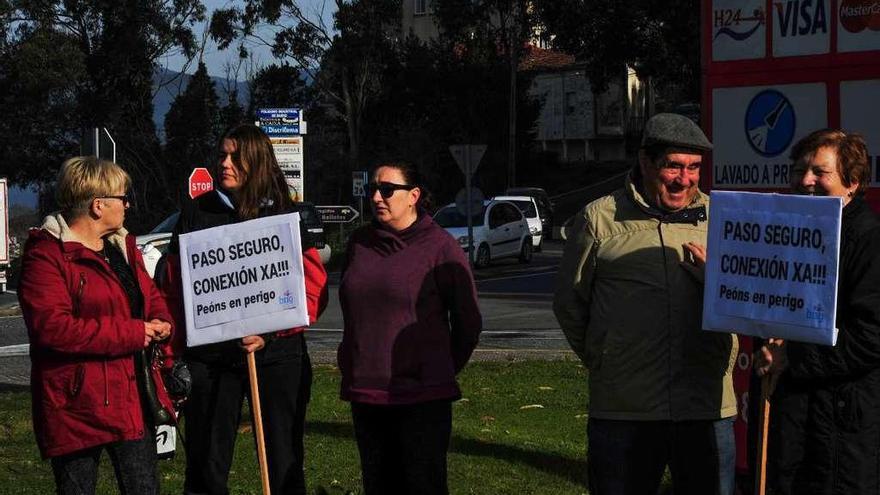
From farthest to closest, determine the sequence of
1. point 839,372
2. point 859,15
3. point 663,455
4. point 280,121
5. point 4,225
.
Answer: point 4,225 < point 280,121 < point 859,15 < point 663,455 < point 839,372

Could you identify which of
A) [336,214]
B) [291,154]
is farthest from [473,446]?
[336,214]

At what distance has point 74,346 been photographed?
5445 mm

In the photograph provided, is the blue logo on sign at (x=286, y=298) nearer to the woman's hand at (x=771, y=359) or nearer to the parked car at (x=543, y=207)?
the woman's hand at (x=771, y=359)

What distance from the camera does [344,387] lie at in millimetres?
6039

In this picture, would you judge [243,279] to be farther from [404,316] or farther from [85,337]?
[85,337]

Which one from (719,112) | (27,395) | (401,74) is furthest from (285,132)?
(401,74)

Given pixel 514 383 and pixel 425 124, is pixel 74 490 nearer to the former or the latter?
pixel 514 383

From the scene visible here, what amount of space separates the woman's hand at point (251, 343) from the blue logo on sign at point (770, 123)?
A: 9.28ft

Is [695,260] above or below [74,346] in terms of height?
above

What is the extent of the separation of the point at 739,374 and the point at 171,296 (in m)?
2.84

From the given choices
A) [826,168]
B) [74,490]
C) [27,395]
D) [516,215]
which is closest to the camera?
[826,168]

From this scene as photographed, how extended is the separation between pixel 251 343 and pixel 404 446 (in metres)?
0.72

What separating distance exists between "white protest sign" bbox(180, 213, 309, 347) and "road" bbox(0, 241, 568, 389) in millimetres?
8868

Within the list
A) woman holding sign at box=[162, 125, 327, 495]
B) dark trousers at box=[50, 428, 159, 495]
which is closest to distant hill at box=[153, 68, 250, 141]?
woman holding sign at box=[162, 125, 327, 495]
